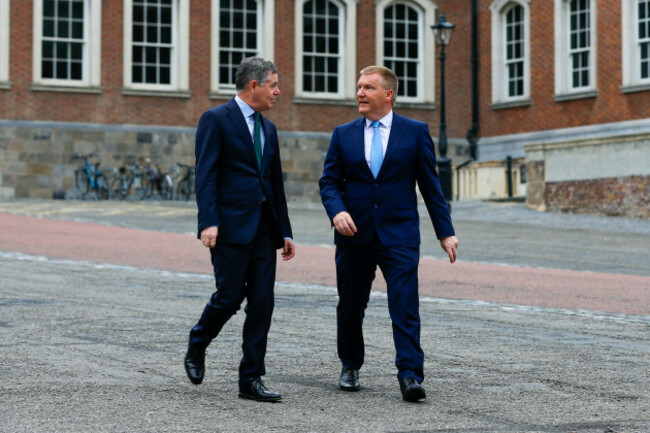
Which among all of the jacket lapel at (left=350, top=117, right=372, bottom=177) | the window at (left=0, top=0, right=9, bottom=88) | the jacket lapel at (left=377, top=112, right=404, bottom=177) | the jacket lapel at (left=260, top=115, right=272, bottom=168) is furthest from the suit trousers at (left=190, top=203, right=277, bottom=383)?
the window at (left=0, top=0, right=9, bottom=88)

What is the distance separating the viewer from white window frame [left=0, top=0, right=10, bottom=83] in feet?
94.6

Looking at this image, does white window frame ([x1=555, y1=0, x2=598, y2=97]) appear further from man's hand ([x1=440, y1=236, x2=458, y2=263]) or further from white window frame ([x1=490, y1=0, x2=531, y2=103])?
man's hand ([x1=440, y1=236, x2=458, y2=263])

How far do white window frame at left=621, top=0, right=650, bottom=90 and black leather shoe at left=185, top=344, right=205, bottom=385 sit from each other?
23.9 m

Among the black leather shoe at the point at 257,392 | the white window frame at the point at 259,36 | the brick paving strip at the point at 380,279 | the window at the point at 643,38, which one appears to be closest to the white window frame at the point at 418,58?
the white window frame at the point at 259,36

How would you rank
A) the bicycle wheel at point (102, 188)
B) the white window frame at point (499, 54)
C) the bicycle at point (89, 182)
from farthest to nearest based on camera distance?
the white window frame at point (499, 54)
the bicycle wheel at point (102, 188)
the bicycle at point (89, 182)

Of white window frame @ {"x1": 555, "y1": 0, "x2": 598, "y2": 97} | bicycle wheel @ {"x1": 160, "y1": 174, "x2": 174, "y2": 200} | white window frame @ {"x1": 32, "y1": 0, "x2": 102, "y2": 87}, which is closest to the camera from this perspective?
bicycle wheel @ {"x1": 160, "y1": 174, "x2": 174, "y2": 200}

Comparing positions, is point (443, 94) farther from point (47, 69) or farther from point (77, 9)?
point (47, 69)

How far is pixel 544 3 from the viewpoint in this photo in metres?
31.6

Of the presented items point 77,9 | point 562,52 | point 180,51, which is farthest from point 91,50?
point 562,52

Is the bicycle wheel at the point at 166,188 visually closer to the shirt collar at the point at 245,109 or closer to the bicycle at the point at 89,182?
the bicycle at the point at 89,182

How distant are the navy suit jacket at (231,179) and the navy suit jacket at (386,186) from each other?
1.12 feet

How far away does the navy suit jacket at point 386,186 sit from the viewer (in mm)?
7047

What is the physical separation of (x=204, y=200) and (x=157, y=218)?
16142 mm

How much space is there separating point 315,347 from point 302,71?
2343 centimetres
